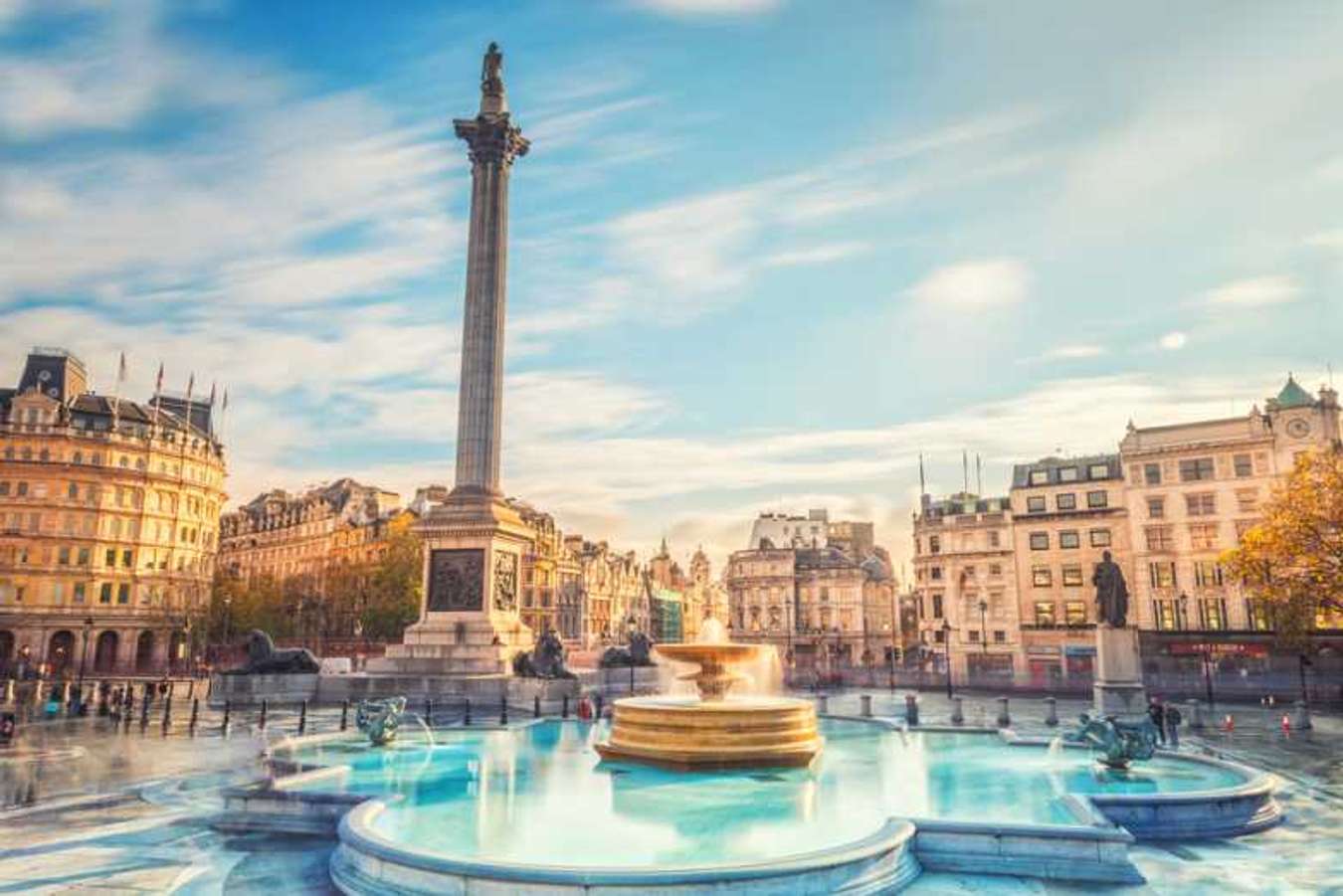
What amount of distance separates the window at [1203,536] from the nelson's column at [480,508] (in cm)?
4598

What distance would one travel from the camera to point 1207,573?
56875 millimetres

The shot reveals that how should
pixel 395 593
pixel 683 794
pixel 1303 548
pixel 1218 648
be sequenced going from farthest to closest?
pixel 395 593 < pixel 1218 648 < pixel 1303 548 < pixel 683 794

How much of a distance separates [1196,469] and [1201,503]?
233 centimetres

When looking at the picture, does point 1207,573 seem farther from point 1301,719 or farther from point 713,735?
point 713,735

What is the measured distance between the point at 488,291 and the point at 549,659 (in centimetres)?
1814

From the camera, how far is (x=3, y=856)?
11.1m

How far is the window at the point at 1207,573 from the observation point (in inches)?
2215

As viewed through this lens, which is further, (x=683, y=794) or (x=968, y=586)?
(x=968, y=586)

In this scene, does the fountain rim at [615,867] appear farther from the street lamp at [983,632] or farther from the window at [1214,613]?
the street lamp at [983,632]

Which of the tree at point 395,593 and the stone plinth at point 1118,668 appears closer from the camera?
the stone plinth at point 1118,668

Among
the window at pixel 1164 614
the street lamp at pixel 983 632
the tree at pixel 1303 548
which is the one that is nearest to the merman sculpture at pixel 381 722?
the tree at pixel 1303 548

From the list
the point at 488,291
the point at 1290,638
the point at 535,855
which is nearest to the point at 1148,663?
the point at 1290,638

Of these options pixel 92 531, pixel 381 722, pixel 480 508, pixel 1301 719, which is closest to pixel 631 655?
pixel 480 508

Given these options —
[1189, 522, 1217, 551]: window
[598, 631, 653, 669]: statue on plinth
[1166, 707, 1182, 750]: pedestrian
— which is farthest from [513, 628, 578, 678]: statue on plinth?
[1189, 522, 1217, 551]: window
